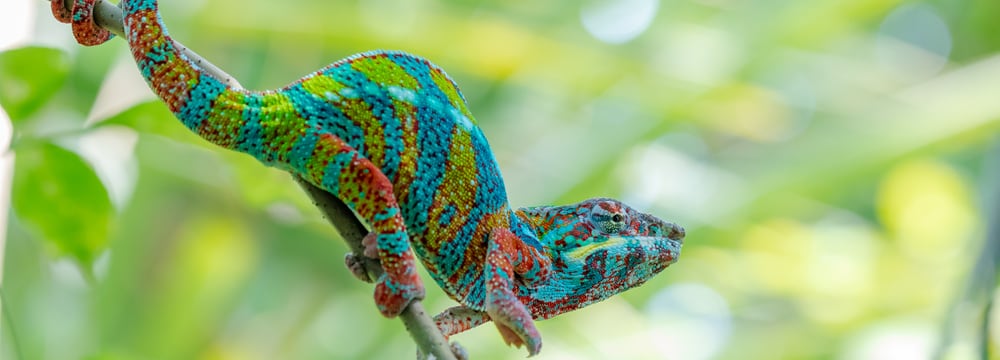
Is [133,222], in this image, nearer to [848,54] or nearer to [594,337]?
[594,337]

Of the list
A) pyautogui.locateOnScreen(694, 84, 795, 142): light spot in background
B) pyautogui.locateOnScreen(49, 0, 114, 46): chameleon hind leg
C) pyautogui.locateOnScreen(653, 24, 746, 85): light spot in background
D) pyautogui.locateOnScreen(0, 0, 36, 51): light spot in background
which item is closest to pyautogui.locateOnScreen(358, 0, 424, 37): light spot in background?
pyautogui.locateOnScreen(653, 24, 746, 85): light spot in background

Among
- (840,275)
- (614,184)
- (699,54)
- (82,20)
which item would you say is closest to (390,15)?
(614,184)

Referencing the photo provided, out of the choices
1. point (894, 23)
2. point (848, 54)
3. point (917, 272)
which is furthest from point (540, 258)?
point (894, 23)

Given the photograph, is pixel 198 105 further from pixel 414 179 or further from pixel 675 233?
pixel 675 233

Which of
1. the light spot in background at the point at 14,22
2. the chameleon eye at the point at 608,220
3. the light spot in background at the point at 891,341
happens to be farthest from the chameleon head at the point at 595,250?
the light spot in background at the point at 891,341

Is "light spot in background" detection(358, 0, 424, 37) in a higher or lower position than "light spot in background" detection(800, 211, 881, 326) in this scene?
higher

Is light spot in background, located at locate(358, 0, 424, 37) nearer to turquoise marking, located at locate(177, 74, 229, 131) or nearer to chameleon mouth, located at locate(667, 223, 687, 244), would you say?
chameleon mouth, located at locate(667, 223, 687, 244)
